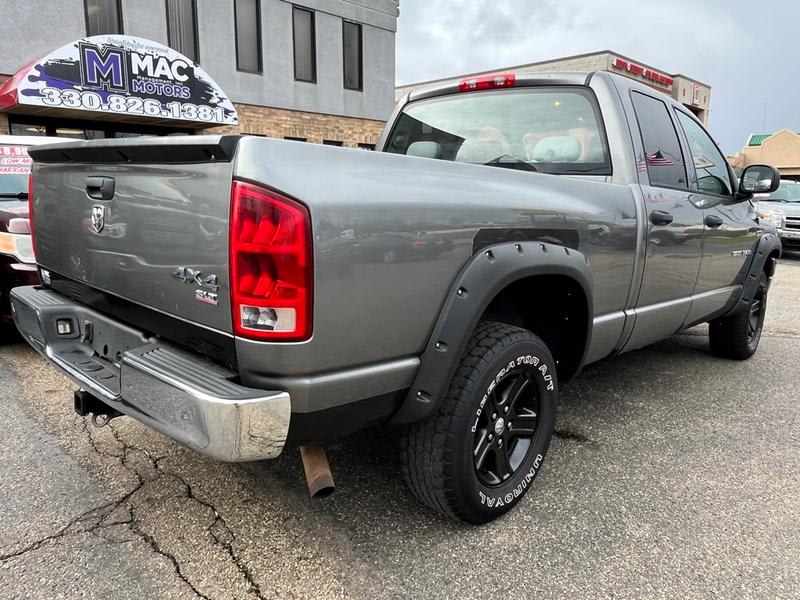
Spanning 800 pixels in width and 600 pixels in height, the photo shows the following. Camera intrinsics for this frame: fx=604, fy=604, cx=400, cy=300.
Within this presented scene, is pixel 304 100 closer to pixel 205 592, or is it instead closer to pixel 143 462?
pixel 143 462

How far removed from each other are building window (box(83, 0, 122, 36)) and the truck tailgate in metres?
11.1

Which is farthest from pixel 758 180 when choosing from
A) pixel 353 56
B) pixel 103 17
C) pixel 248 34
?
pixel 353 56

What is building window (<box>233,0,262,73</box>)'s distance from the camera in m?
14.0

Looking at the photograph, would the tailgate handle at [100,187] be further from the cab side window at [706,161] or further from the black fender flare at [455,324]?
the cab side window at [706,161]

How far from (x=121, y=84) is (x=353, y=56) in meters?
7.12

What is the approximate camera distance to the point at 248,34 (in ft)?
46.7

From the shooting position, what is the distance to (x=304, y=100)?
15414 millimetres

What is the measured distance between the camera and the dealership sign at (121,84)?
10.2 m

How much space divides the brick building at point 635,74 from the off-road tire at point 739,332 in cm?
1930

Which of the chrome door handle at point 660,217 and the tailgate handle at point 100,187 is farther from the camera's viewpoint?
the chrome door handle at point 660,217

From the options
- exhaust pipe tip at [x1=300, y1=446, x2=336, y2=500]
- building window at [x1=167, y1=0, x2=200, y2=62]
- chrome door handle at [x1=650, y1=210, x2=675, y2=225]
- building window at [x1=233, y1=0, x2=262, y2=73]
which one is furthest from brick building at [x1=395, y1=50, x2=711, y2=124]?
exhaust pipe tip at [x1=300, y1=446, x2=336, y2=500]

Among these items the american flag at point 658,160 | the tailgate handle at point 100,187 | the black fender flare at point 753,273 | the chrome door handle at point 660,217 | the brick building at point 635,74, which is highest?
the brick building at point 635,74

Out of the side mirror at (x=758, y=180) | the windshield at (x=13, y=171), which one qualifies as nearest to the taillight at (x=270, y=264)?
the side mirror at (x=758, y=180)

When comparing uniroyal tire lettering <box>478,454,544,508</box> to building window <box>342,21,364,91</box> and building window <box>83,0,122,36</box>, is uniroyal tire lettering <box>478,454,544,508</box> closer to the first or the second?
building window <box>83,0,122,36</box>
